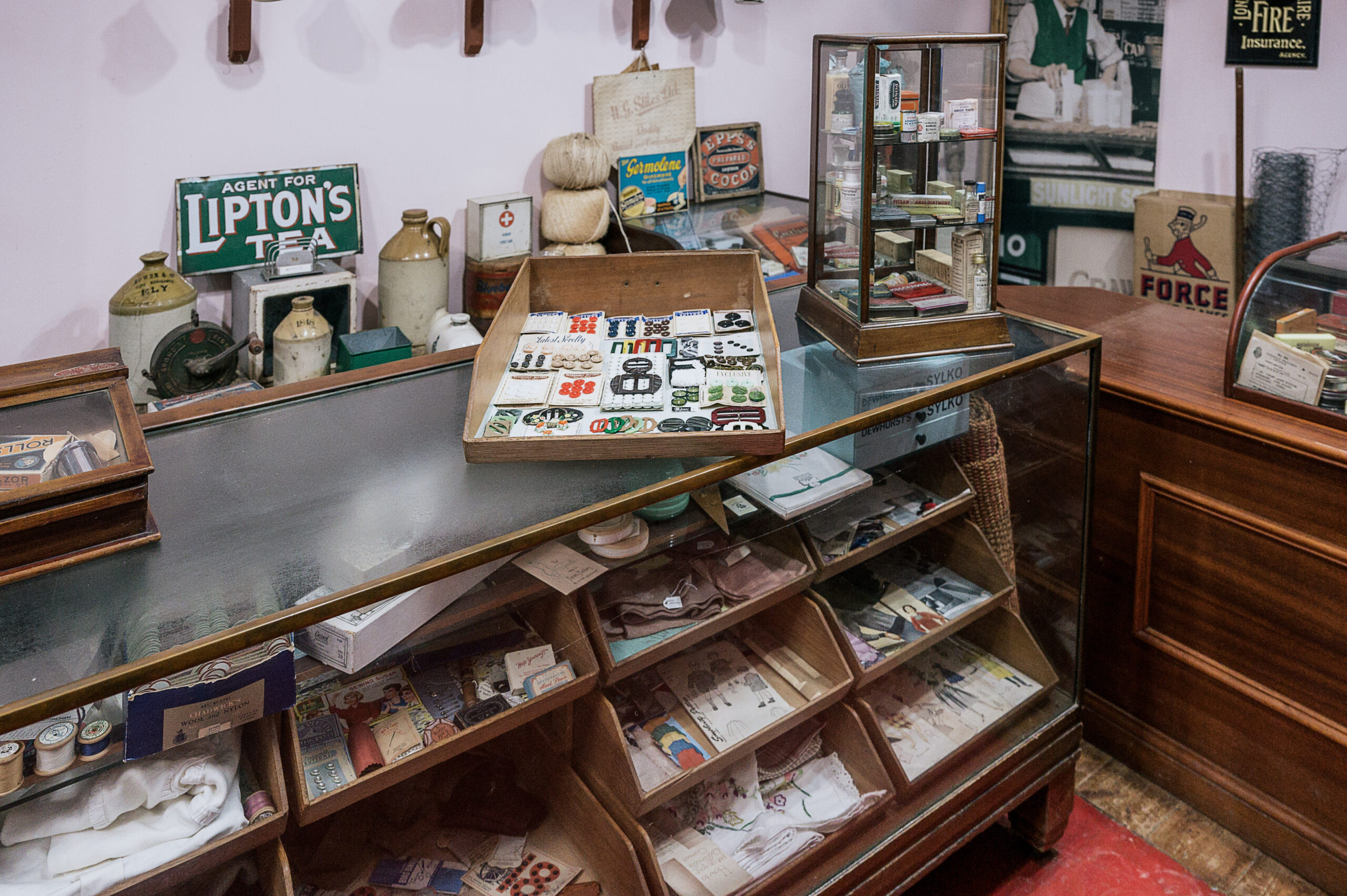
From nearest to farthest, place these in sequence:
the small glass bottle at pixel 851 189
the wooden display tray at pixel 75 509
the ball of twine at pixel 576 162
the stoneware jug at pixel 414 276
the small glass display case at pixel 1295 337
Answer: the wooden display tray at pixel 75 509, the small glass bottle at pixel 851 189, the small glass display case at pixel 1295 337, the stoneware jug at pixel 414 276, the ball of twine at pixel 576 162

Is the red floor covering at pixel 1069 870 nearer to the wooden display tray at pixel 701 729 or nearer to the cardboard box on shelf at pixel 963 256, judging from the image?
the wooden display tray at pixel 701 729

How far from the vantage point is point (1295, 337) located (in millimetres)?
1935

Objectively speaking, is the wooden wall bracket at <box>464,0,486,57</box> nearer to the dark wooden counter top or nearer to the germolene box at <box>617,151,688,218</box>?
the germolene box at <box>617,151,688,218</box>

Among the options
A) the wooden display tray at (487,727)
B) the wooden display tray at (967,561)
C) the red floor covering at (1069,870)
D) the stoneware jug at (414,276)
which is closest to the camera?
the wooden display tray at (487,727)

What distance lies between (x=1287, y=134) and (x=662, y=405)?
2.87 meters

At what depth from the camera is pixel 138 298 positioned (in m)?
1.96

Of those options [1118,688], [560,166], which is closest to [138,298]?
[560,166]

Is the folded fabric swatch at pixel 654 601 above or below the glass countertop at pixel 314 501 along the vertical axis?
below

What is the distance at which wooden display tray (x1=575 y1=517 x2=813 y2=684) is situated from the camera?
4.60 feet

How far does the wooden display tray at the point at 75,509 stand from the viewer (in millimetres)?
1077

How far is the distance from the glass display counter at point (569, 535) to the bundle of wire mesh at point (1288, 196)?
5.99 feet

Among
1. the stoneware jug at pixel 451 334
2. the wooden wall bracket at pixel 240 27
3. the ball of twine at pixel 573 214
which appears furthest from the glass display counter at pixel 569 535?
the wooden wall bracket at pixel 240 27

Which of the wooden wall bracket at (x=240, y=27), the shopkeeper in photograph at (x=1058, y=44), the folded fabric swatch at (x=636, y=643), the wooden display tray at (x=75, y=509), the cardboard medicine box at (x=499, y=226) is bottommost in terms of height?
the folded fabric swatch at (x=636, y=643)

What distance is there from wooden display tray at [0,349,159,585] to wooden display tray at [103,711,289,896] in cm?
28
